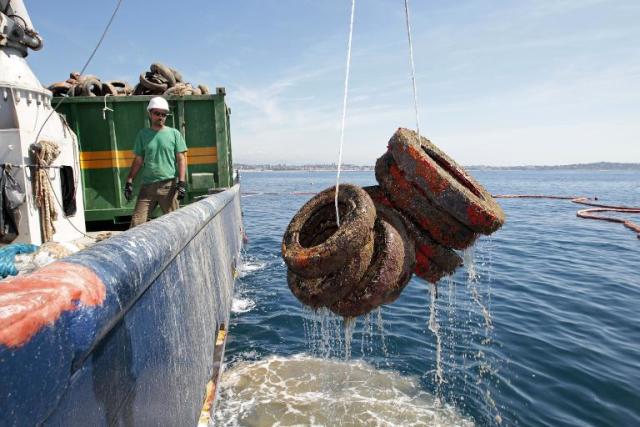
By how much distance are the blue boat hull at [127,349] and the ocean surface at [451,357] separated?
1.01 metres

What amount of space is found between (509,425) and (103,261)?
429cm

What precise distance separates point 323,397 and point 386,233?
2.71 m

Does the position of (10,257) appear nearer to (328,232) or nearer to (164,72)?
(328,232)

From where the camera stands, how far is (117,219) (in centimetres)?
777

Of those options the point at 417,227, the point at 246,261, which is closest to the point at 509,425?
the point at 417,227

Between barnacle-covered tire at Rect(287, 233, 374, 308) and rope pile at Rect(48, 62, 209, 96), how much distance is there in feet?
20.7

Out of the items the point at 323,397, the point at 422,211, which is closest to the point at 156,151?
the point at 323,397

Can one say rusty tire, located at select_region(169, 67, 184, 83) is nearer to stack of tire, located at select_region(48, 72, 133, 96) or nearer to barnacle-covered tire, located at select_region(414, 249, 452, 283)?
stack of tire, located at select_region(48, 72, 133, 96)

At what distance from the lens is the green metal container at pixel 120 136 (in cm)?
733

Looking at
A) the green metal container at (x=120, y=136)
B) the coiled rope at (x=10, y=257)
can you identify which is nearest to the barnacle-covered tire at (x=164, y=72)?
the green metal container at (x=120, y=136)

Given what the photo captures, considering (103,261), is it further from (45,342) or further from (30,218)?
(30,218)

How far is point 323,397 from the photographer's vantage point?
443 cm

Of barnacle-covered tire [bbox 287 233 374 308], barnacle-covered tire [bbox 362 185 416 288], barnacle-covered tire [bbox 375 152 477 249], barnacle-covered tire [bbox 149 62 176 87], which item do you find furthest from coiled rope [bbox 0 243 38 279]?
barnacle-covered tire [bbox 149 62 176 87]

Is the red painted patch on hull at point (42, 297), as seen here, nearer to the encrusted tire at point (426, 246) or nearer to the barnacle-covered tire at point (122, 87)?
the encrusted tire at point (426, 246)
